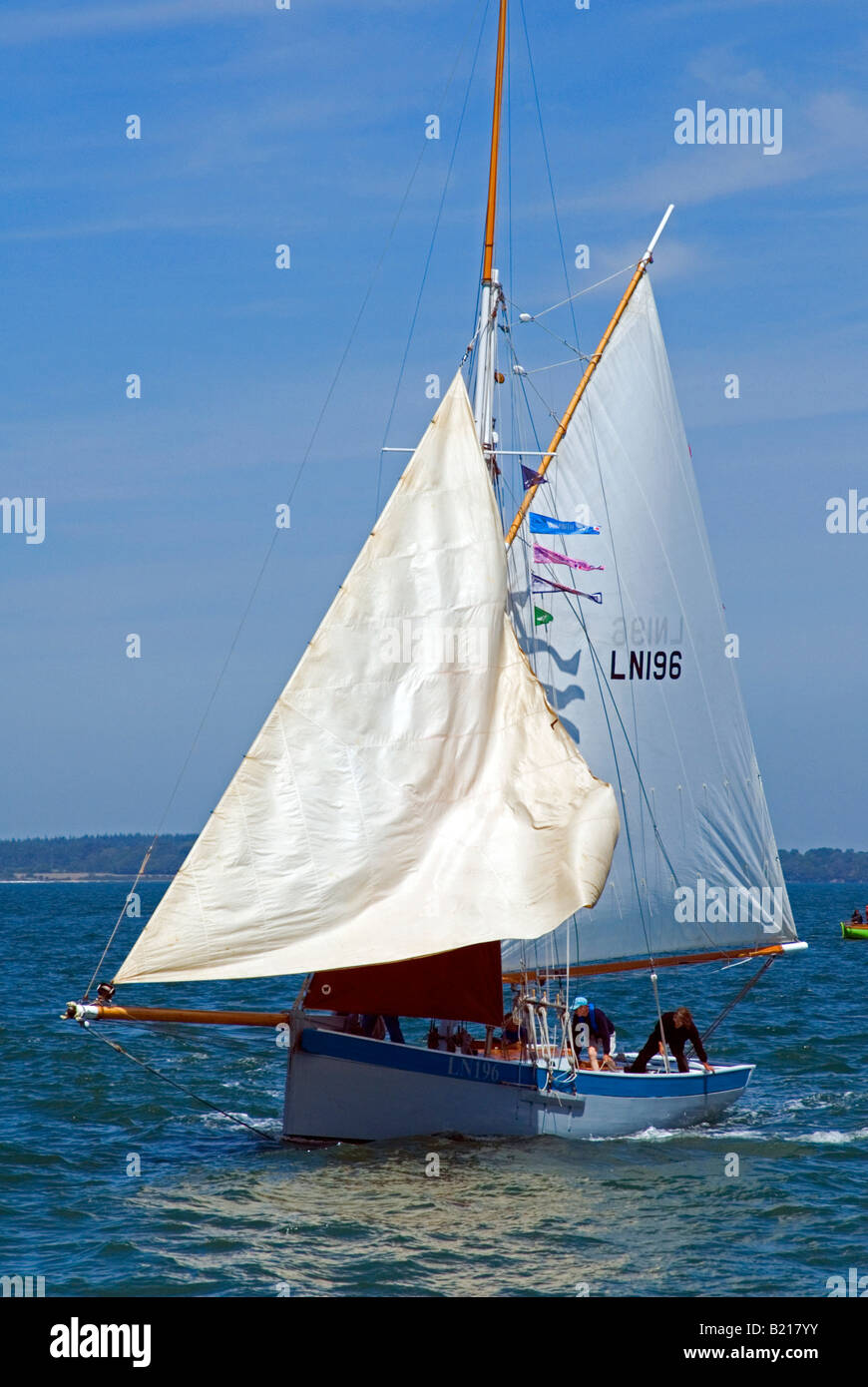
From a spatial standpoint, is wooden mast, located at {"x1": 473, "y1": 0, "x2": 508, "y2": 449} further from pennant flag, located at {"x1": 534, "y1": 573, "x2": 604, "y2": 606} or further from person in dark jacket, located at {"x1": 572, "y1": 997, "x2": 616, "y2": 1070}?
person in dark jacket, located at {"x1": 572, "y1": 997, "x2": 616, "y2": 1070}

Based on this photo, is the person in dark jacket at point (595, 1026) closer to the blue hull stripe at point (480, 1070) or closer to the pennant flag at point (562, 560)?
the blue hull stripe at point (480, 1070)

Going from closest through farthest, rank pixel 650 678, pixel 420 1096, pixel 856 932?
pixel 420 1096
pixel 650 678
pixel 856 932

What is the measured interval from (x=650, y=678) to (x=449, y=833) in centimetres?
731

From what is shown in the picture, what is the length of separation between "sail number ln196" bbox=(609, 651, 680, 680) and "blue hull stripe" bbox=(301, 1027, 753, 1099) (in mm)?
6733

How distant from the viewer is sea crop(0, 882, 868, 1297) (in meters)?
17.4

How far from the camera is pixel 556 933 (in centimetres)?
2684

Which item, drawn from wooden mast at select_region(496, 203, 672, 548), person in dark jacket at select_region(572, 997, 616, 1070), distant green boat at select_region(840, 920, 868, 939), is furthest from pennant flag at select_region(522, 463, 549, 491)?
distant green boat at select_region(840, 920, 868, 939)

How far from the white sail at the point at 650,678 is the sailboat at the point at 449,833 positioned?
7 cm

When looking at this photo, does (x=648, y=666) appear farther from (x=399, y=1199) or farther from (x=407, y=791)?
(x=399, y=1199)

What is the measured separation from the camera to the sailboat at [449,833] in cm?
2102

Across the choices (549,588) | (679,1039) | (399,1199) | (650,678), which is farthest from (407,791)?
(650,678)

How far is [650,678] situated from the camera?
28.1 metres

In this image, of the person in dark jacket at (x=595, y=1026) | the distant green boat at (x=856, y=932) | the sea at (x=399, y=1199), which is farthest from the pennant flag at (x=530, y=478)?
the distant green boat at (x=856, y=932)
